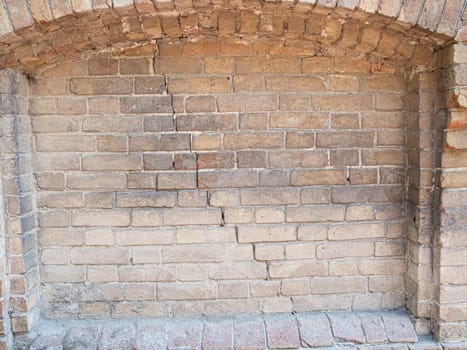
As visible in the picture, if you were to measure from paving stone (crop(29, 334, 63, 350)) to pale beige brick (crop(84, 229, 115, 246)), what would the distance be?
0.61 meters

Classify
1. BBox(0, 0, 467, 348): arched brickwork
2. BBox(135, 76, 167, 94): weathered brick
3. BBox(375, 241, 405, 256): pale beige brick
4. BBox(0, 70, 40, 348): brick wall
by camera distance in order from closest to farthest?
BBox(0, 0, 467, 348): arched brickwork → BBox(0, 70, 40, 348): brick wall → BBox(135, 76, 167, 94): weathered brick → BBox(375, 241, 405, 256): pale beige brick

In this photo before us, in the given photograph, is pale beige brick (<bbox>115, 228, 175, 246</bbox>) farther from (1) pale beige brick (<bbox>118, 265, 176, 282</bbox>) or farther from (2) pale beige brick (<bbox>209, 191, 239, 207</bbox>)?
(2) pale beige brick (<bbox>209, 191, 239, 207</bbox>)

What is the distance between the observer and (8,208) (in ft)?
7.86

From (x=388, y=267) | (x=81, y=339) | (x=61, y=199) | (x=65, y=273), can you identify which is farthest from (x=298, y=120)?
(x=81, y=339)

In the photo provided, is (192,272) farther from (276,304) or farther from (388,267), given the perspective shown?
(388,267)

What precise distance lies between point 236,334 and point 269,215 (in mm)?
794

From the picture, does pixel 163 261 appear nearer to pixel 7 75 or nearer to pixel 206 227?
pixel 206 227

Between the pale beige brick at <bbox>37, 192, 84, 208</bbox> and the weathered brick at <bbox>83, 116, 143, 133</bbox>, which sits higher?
the weathered brick at <bbox>83, 116, 143, 133</bbox>

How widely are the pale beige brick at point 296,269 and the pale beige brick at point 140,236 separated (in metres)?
0.76

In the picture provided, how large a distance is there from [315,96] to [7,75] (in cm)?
195

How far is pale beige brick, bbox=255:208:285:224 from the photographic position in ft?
8.36

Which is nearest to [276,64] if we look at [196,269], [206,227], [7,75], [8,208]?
[206,227]

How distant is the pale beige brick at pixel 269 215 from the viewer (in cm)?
255

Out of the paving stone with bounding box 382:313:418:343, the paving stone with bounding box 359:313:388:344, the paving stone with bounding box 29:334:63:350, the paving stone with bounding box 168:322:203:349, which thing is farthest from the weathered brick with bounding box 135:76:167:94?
the paving stone with bounding box 382:313:418:343
